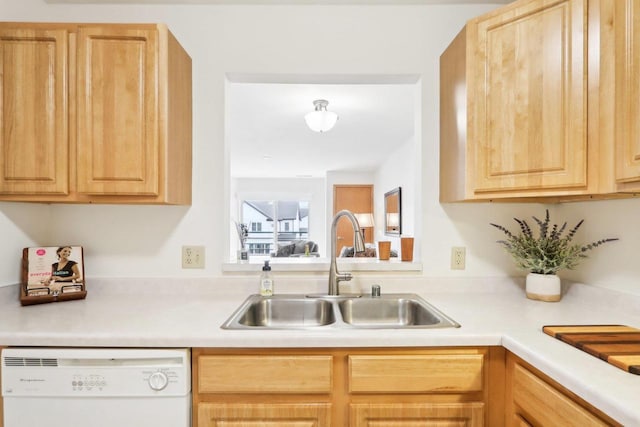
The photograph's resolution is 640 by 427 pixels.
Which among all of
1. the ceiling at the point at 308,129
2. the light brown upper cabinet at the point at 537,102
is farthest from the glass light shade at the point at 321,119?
the light brown upper cabinet at the point at 537,102

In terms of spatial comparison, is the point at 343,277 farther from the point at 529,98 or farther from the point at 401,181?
the point at 401,181

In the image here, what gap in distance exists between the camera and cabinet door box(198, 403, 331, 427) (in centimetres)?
112

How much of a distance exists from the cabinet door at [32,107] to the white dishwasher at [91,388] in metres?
0.67

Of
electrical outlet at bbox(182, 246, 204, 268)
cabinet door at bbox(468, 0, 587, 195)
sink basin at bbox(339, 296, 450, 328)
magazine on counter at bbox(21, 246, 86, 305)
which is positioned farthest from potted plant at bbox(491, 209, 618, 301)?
magazine on counter at bbox(21, 246, 86, 305)

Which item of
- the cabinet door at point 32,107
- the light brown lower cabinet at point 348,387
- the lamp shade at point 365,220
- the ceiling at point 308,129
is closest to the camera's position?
the light brown lower cabinet at point 348,387

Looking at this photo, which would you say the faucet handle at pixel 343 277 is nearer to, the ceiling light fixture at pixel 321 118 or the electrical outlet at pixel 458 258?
the electrical outlet at pixel 458 258

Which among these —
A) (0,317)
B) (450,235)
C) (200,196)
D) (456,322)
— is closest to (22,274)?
(0,317)

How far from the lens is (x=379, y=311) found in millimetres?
1629

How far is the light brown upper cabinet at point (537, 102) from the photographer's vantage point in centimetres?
113

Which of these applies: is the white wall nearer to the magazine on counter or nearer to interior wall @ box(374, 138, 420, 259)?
the magazine on counter

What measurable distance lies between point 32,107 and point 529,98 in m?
1.92

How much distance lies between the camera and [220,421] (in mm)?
1123

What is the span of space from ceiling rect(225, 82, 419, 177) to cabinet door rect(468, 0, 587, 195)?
51cm

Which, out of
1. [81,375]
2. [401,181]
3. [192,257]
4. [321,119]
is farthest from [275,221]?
[81,375]
